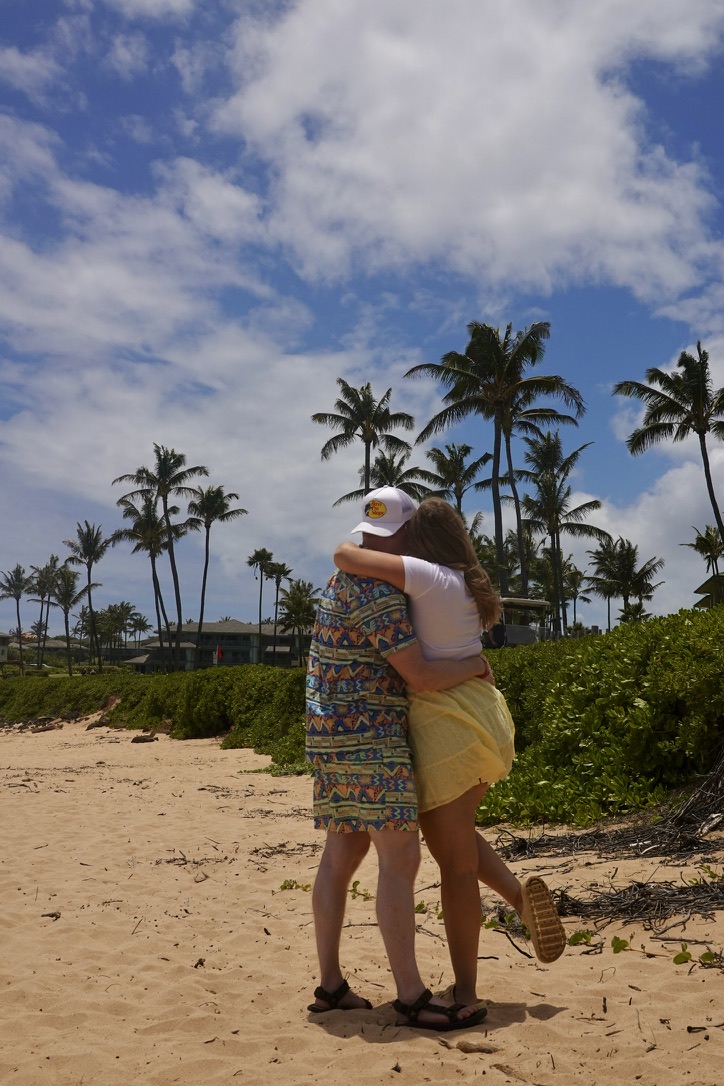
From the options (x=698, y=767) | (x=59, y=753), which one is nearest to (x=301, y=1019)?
(x=698, y=767)

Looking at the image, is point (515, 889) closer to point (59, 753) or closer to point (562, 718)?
point (562, 718)

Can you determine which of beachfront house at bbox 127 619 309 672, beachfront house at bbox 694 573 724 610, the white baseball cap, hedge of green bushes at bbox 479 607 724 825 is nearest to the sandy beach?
hedge of green bushes at bbox 479 607 724 825

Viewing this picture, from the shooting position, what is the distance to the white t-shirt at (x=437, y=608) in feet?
9.23

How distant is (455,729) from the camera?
9.27 feet

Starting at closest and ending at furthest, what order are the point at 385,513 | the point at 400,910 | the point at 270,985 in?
the point at 400,910
the point at 385,513
the point at 270,985

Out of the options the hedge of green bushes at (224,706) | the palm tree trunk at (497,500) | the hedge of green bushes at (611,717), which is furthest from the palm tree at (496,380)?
the hedge of green bushes at (611,717)

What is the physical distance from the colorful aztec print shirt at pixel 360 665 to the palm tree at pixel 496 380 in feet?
103

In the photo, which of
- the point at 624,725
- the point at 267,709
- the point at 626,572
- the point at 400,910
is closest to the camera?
the point at 400,910

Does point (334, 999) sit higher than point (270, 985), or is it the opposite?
point (334, 999)

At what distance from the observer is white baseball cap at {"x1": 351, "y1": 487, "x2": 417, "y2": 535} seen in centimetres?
299

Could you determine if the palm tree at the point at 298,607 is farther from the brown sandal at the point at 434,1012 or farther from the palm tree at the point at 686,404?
the brown sandal at the point at 434,1012

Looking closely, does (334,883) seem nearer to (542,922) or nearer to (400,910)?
(400,910)

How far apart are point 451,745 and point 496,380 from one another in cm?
3314

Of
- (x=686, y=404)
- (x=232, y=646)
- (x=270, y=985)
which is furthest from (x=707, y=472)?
(x=232, y=646)
